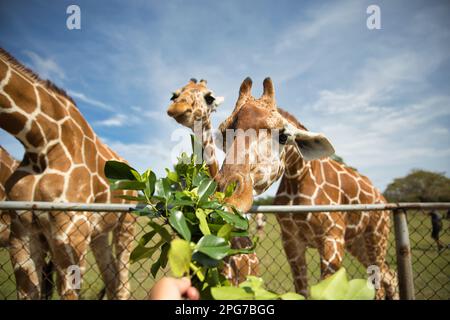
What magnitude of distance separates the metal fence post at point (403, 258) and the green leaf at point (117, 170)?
78.4 inches

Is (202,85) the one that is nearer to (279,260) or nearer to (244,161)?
(244,161)

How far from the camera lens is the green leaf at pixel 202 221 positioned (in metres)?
0.95

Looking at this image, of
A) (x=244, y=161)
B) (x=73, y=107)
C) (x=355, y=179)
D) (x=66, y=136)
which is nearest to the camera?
(x=244, y=161)

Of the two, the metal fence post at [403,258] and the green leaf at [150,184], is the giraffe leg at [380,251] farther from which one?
the green leaf at [150,184]

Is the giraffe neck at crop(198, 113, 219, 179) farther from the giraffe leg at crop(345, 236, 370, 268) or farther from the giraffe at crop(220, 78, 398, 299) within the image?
the giraffe leg at crop(345, 236, 370, 268)

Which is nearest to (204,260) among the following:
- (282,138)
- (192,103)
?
(282,138)

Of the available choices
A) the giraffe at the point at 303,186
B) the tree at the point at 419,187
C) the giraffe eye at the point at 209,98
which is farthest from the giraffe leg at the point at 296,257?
the tree at the point at 419,187

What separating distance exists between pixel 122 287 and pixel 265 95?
3.27 m

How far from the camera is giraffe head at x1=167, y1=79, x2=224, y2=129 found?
3.37 metres

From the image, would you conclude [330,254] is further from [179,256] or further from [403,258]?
[179,256]

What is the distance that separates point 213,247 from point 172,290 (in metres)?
0.19

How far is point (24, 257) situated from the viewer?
2699 mm
